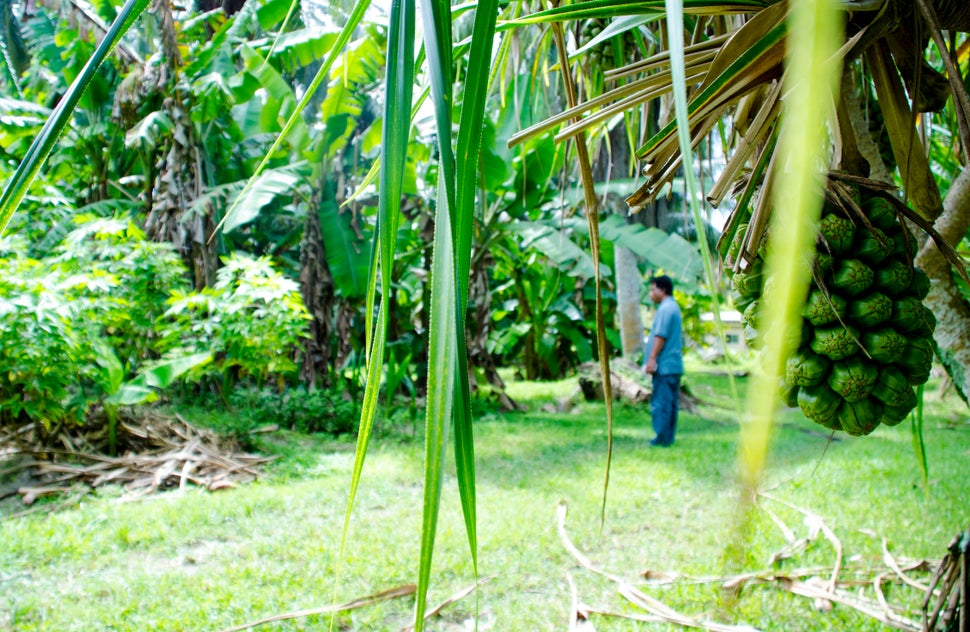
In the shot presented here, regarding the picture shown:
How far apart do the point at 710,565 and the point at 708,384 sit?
7.46 meters

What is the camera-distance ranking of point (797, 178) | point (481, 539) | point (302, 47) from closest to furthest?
point (797, 178), point (481, 539), point (302, 47)

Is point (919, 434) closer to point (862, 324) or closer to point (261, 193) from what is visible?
point (862, 324)

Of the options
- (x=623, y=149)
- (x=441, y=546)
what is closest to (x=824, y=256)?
(x=441, y=546)

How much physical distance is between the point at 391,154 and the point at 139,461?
407cm

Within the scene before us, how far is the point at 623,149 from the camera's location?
7711mm

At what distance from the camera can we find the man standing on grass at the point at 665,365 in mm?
4996

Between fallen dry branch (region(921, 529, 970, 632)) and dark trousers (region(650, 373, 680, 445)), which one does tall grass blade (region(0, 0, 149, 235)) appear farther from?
dark trousers (region(650, 373, 680, 445))

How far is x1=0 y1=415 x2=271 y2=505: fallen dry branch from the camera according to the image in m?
3.57

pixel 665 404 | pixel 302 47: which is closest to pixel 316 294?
pixel 302 47

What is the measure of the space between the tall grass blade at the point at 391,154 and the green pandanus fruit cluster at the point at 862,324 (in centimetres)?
46

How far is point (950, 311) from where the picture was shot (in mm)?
1023

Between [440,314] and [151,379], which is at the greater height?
[440,314]

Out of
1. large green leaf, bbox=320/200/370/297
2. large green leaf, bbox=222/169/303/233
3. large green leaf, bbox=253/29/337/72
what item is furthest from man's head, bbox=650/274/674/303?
large green leaf, bbox=253/29/337/72

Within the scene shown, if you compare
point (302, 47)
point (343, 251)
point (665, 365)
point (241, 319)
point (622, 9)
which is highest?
point (302, 47)
